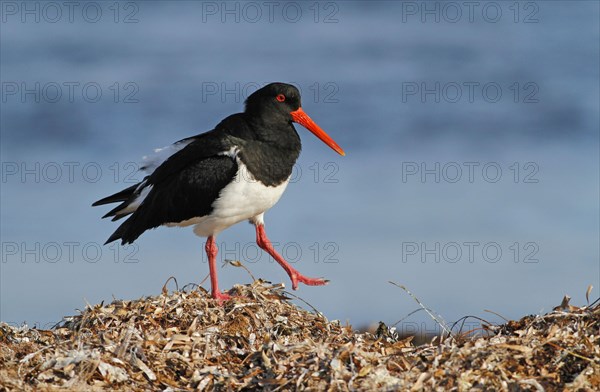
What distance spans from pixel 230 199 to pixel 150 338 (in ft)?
11.1

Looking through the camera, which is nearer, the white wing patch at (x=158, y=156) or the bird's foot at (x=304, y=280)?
the bird's foot at (x=304, y=280)

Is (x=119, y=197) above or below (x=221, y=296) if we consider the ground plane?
above

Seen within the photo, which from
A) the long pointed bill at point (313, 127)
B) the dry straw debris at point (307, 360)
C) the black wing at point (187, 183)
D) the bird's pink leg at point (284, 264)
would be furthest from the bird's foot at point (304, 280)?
the dry straw debris at point (307, 360)

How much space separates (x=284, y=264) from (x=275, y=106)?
2290 mm

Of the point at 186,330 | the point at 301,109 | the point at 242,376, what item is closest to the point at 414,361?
the point at 242,376

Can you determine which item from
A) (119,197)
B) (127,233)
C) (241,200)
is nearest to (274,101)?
(241,200)

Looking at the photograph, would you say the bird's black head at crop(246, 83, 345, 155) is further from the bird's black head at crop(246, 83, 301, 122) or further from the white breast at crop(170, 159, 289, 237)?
the white breast at crop(170, 159, 289, 237)

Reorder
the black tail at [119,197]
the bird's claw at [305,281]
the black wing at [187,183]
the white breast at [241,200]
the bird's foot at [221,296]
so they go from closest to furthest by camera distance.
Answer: the bird's foot at [221,296] < the white breast at [241,200] < the black wing at [187,183] < the bird's claw at [305,281] < the black tail at [119,197]

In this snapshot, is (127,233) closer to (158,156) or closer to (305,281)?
(158,156)

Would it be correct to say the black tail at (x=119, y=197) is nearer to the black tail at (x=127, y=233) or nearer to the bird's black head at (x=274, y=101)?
the black tail at (x=127, y=233)

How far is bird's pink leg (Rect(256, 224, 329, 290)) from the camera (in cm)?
1081

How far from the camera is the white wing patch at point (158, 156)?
11.4 metres

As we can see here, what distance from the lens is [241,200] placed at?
10.2 m

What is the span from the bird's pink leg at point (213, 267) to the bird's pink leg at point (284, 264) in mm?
722
